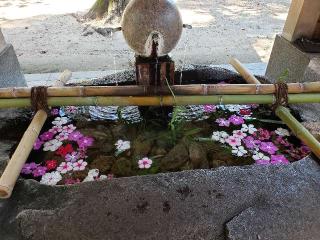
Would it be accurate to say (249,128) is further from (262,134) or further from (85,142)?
(85,142)

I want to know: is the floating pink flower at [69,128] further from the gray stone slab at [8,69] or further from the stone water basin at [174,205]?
the gray stone slab at [8,69]

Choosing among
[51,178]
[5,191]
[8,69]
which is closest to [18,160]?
[5,191]

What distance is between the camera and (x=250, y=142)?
8.23 ft

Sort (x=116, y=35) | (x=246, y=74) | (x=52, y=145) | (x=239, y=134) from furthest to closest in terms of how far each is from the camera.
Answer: (x=116, y=35)
(x=246, y=74)
(x=239, y=134)
(x=52, y=145)

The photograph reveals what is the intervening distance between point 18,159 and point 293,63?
291 centimetres

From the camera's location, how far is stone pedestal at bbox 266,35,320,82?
3002mm

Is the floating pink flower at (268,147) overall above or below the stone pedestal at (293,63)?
below

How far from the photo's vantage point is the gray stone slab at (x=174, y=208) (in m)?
1.54

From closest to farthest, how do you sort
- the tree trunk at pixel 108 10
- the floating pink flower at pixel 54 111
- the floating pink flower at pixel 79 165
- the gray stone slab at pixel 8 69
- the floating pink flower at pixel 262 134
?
the floating pink flower at pixel 79 165 → the floating pink flower at pixel 262 134 → the floating pink flower at pixel 54 111 → the gray stone slab at pixel 8 69 → the tree trunk at pixel 108 10

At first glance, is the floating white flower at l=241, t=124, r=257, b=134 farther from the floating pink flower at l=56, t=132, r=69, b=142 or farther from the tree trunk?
the tree trunk

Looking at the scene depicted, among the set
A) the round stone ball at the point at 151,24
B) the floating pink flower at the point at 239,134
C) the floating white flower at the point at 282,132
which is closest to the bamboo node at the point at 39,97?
the round stone ball at the point at 151,24

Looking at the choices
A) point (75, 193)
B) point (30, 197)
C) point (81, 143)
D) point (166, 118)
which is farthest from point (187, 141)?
point (30, 197)

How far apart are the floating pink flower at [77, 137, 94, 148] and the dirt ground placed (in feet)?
6.86

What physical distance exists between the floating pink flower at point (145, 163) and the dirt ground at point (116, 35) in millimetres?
2366
